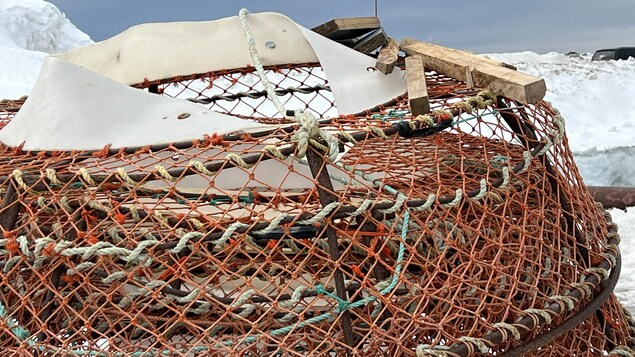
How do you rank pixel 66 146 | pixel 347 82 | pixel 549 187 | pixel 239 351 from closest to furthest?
pixel 239 351 < pixel 66 146 < pixel 549 187 < pixel 347 82

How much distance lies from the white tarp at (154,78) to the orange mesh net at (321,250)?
6 centimetres

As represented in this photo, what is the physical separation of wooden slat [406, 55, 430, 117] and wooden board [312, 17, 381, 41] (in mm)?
397

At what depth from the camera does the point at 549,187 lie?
1.88 metres

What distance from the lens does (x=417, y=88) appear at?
5.78 feet

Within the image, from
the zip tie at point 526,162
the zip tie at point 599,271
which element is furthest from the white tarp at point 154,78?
the zip tie at point 599,271

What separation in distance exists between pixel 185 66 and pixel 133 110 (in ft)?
2.58

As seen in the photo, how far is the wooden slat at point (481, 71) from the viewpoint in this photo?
1.72 meters

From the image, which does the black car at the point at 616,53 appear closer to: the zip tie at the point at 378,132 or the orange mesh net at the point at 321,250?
the orange mesh net at the point at 321,250

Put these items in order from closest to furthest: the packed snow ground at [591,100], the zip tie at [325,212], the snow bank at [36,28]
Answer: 1. the zip tie at [325,212]
2. the packed snow ground at [591,100]
3. the snow bank at [36,28]

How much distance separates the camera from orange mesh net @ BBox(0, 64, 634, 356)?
1.49 metres

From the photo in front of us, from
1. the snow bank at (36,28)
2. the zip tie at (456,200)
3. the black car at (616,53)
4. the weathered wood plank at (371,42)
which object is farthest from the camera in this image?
the snow bank at (36,28)

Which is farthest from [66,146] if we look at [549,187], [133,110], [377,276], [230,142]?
[549,187]

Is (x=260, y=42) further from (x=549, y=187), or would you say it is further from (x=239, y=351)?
(x=239, y=351)

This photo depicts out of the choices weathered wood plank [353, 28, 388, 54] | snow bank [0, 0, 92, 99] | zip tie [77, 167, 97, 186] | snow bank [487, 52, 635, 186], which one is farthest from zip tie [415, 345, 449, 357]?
snow bank [0, 0, 92, 99]
